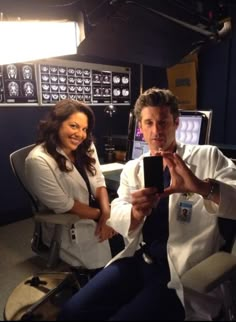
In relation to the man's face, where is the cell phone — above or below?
below

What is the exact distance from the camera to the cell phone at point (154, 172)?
1.02 metres

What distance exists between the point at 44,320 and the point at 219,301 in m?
0.64

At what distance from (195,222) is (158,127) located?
417 mm

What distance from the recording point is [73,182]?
1.77 m

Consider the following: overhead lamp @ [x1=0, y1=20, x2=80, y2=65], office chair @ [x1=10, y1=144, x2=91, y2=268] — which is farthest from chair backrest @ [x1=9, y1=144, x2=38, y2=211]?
overhead lamp @ [x1=0, y1=20, x2=80, y2=65]

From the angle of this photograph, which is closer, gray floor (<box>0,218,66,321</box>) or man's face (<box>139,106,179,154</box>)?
man's face (<box>139,106,179,154</box>)

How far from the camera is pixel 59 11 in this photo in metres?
2.92

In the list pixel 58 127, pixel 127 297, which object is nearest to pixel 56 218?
pixel 127 297

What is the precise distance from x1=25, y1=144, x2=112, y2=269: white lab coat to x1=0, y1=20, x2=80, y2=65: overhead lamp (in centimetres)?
54

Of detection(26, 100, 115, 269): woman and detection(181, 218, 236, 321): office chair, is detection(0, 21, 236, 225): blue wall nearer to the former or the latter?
detection(26, 100, 115, 269): woman

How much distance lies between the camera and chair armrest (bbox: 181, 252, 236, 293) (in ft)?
2.87

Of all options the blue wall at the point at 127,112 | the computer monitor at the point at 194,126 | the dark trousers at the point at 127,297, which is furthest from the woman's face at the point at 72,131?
the blue wall at the point at 127,112

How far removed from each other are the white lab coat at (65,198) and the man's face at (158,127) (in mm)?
627

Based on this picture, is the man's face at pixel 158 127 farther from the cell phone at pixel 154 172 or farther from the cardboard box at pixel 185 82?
the cardboard box at pixel 185 82
